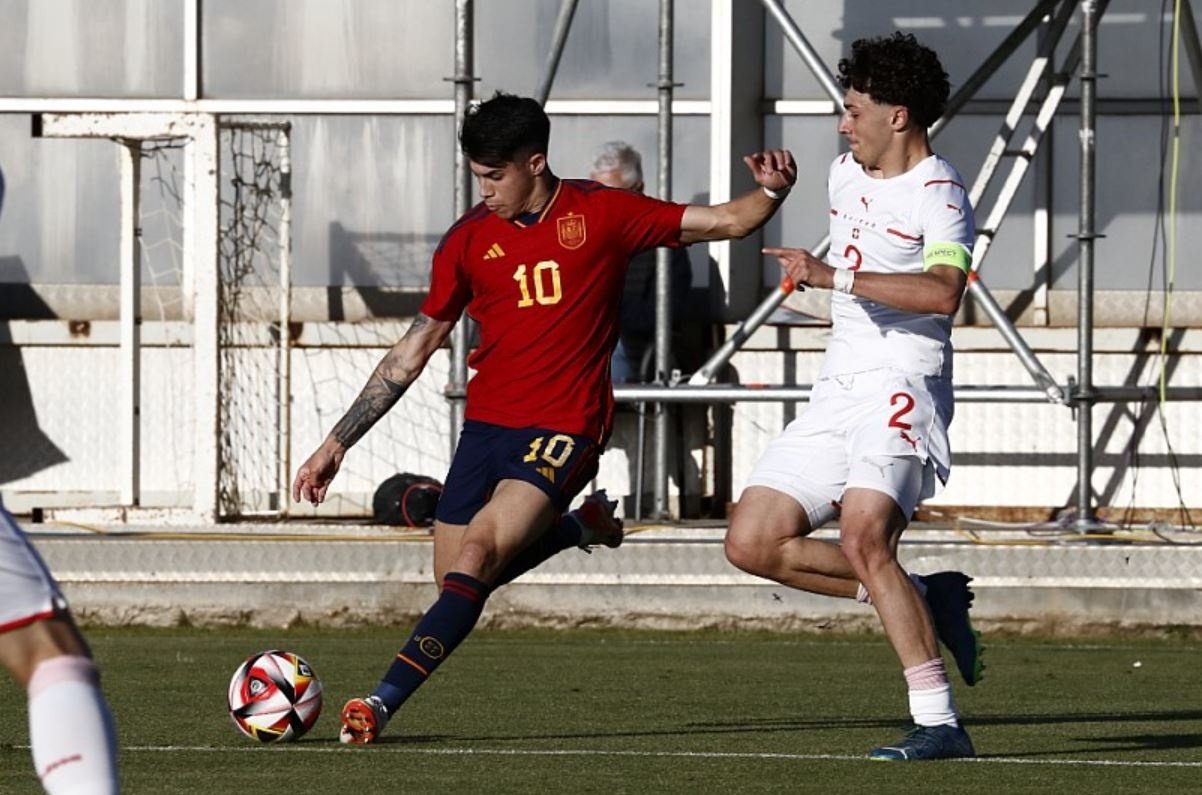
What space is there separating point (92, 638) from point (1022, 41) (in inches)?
228

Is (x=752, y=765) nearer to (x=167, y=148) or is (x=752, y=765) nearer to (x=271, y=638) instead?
(x=271, y=638)

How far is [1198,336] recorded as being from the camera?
14039mm

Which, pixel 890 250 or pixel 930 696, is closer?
pixel 930 696

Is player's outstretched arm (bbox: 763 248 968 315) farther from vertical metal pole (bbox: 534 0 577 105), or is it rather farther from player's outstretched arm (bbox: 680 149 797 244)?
vertical metal pole (bbox: 534 0 577 105)

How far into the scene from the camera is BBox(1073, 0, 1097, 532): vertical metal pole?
1223 cm

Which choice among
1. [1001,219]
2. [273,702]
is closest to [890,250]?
[273,702]

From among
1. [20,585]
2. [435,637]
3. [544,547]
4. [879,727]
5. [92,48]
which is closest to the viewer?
[20,585]

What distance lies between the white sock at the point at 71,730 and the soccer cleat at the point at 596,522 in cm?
411

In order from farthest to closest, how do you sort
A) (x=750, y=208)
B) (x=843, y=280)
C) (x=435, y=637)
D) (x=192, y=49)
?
(x=192, y=49) → (x=750, y=208) → (x=435, y=637) → (x=843, y=280)

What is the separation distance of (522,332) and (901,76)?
1516 mm

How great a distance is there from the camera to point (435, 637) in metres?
7.79

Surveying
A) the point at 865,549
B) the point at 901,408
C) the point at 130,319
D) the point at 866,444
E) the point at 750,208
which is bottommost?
the point at 865,549

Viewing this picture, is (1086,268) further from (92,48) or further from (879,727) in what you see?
(92,48)

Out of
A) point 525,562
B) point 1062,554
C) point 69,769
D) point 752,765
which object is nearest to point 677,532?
point 1062,554
